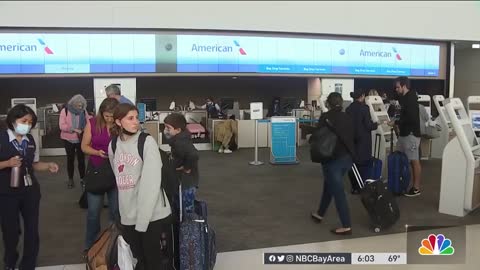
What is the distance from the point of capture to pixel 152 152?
2605 mm

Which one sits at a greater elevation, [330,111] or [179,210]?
→ [330,111]

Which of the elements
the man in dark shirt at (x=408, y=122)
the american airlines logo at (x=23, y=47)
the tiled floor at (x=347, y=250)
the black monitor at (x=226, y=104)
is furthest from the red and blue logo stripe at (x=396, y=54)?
the american airlines logo at (x=23, y=47)

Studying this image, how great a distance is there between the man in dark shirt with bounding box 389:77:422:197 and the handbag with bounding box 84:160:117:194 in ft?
A: 11.7

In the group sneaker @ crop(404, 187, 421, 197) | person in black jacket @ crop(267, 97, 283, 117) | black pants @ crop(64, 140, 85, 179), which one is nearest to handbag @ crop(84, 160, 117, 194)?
black pants @ crop(64, 140, 85, 179)

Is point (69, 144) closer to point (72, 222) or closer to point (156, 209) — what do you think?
point (72, 222)

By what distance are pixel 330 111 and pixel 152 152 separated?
6.72 ft

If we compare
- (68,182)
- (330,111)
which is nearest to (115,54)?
(68,182)

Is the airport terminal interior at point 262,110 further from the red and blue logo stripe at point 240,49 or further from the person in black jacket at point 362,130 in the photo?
the person in black jacket at point 362,130

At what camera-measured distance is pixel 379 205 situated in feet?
14.0

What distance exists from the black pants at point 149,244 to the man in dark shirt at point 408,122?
11.6 feet

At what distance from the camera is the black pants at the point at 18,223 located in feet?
9.71

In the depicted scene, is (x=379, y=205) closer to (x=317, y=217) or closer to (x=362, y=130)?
(x=317, y=217)

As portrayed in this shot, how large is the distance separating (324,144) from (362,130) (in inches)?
64.2

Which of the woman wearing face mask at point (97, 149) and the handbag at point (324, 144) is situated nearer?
the woman wearing face mask at point (97, 149)
